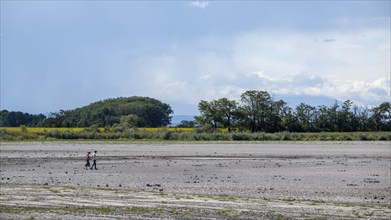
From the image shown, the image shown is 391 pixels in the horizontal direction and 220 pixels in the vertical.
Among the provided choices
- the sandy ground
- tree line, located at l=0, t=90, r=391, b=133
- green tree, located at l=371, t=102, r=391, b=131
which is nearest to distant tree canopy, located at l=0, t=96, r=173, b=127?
tree line, located at l=0, t=90, r=391, b=133

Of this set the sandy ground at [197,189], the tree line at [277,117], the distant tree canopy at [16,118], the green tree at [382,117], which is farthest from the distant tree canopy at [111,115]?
the sandy ground at [197,189]

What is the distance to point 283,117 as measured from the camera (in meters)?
94.2

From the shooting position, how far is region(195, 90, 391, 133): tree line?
305ft

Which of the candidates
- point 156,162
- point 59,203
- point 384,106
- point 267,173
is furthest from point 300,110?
point 59,203

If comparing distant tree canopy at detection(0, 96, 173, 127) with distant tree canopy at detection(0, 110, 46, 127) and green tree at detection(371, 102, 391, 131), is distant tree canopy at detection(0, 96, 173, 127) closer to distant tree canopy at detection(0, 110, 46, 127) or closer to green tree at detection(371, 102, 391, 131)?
distant tree canopy at detection(0, 110, 46, 127)

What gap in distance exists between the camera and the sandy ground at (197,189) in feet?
59.3

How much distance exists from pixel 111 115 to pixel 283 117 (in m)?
47.4

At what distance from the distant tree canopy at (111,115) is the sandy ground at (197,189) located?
78.3 m

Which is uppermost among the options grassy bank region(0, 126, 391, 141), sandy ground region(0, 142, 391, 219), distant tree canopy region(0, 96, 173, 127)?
distant tree canopy region(0, 96, 173, 127)

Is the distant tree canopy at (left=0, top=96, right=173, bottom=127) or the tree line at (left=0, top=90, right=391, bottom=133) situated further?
the distant tree canopy at (left=0, top=96, right=173, bottom=127)

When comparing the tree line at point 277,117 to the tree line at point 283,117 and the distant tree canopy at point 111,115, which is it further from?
the distant tree canopy at point 111,115

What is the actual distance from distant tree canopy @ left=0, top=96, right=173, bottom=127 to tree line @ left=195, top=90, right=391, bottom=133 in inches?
940

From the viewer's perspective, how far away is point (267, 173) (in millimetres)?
31266

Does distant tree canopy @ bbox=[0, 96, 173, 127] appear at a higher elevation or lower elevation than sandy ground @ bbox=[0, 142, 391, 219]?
→ higher
